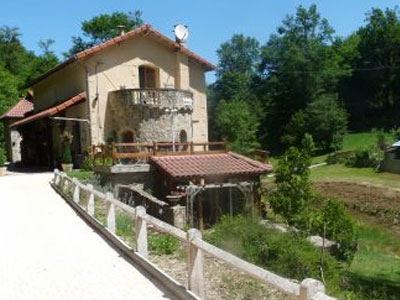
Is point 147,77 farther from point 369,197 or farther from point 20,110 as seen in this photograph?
point 20,110

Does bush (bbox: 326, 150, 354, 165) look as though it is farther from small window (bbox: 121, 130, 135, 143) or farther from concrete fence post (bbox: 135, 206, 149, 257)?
concrete fence post (bbox: 135, 206, 149, 257)

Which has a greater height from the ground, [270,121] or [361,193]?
[270,121]

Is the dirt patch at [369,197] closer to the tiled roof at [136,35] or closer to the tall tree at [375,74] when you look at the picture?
the tiled roof at [136,35]

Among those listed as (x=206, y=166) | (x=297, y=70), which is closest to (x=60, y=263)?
(x=206, y=166)

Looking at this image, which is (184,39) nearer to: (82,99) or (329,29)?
(82,99)

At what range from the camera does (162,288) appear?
7527 mm

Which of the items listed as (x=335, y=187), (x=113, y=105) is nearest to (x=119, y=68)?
(x=113, y=105)

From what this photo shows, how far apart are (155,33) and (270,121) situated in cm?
4052

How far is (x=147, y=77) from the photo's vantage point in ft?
104

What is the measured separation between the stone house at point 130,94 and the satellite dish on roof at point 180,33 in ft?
2.23

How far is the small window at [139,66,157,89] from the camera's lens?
31555 mm

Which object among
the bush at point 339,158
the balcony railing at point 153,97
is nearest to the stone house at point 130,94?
the balcony railing at point 153,97

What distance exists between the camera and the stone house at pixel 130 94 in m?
28.6

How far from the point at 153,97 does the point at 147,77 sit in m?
3.84
